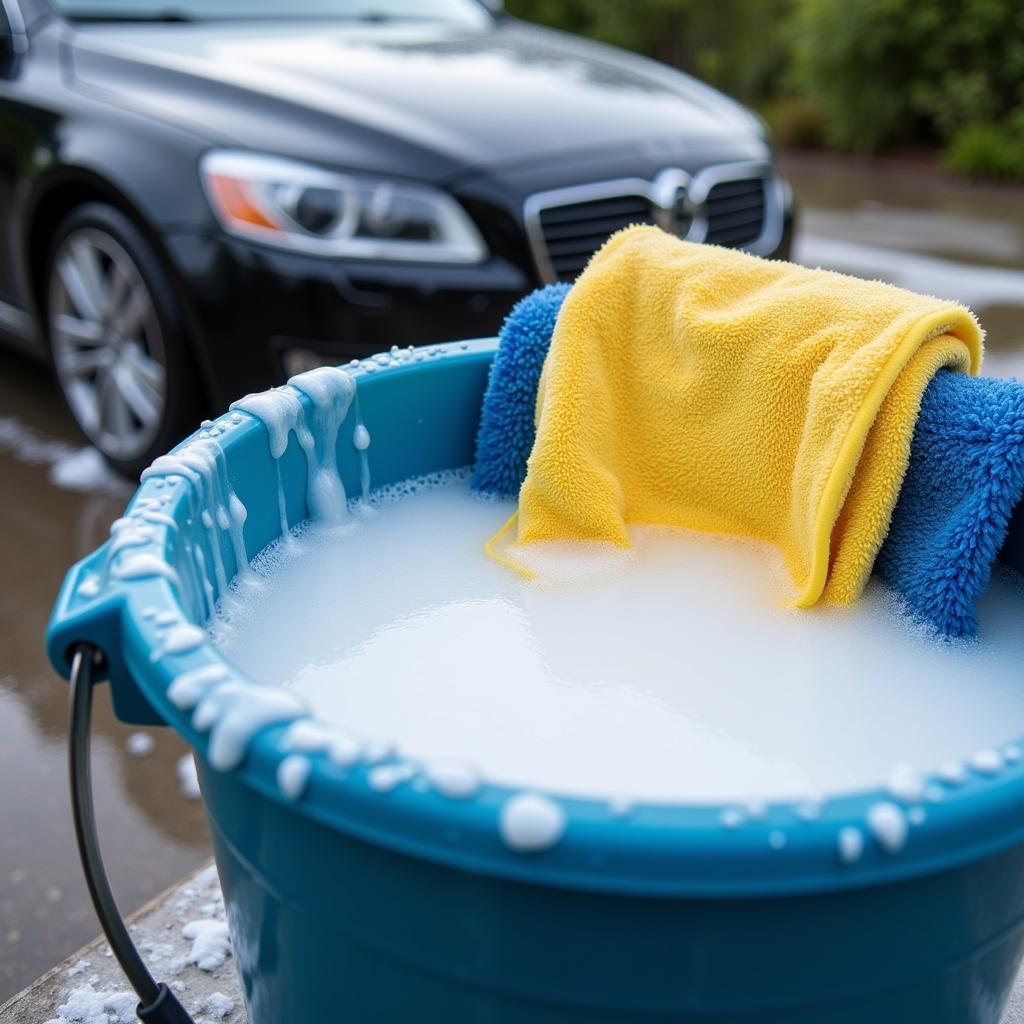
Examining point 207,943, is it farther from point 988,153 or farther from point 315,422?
point 988,153

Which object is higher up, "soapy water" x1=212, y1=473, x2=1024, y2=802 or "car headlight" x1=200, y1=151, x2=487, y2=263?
"car headlight" x1=200, y1=151, x2=487, y2=263

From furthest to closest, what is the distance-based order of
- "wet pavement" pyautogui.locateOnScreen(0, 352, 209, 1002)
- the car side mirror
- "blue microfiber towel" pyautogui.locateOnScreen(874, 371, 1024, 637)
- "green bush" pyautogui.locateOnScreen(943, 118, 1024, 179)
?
1. "green bush" pyautogui.locateOnScreen(943, 118, 1024, 179)
2. the car side mirror
3. "wet pavement" pyautogui.locateOnScreen(0, 352, 209, 1002)
4. "blue microfiber towel" pyautogui.locateOnScreen(874, 371, 1024, 637)

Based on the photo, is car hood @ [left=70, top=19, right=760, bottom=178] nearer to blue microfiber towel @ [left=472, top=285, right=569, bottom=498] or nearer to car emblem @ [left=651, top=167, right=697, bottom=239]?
car emblem @ [left=651, top=167, right=697, bottom=239]

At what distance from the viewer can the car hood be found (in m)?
2.48

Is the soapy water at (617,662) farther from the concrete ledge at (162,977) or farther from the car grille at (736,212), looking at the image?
the car grille at (736,212)

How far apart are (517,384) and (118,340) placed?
1698 millimetres

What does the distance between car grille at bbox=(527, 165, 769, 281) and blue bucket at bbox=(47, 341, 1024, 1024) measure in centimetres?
179

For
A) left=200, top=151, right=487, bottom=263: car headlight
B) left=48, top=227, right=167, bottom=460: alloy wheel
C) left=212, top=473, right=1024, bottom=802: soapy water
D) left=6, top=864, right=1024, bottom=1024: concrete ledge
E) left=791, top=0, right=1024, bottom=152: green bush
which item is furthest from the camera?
left=791, top=0, right=1024, bottom=152: green bush

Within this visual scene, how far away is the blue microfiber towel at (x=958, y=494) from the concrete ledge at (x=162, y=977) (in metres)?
0.61

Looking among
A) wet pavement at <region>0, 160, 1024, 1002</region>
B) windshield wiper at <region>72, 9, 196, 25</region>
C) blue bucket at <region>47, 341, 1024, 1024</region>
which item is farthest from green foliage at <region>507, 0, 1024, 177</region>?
blue bucket at <region>47, 341, 1024, 1024</region>

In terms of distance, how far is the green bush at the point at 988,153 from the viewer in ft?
26.4

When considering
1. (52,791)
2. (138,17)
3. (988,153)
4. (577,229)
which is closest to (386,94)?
(577,229)

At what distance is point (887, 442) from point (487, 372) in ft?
1.78

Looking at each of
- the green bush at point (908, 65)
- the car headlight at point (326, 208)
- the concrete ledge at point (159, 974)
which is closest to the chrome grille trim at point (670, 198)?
the car headlight at point (326, 208)
